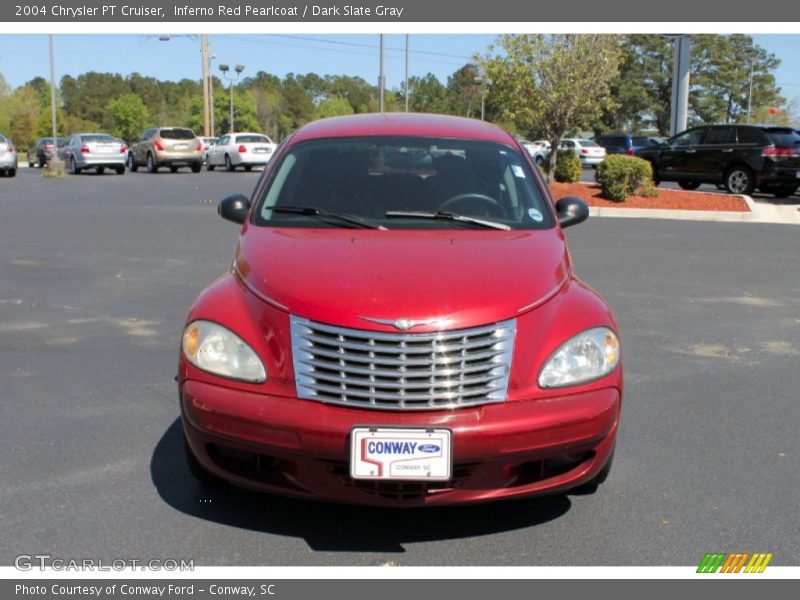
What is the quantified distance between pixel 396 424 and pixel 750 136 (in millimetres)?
19396

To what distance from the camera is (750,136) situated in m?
20.7

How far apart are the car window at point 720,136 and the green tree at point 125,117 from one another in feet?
275

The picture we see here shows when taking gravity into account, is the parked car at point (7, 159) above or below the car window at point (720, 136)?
below

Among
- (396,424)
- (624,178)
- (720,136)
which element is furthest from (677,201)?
(396,424)

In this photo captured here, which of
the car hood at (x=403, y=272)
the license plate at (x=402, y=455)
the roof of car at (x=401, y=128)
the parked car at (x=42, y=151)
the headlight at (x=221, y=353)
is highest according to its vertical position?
the roof of car at (x=401, y=128)

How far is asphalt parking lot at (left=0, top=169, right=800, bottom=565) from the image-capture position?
3.65 meters

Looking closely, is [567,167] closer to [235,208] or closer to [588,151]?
[235,208]

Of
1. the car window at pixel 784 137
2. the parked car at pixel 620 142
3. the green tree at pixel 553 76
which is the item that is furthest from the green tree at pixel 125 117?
the car window at pixel 784 137

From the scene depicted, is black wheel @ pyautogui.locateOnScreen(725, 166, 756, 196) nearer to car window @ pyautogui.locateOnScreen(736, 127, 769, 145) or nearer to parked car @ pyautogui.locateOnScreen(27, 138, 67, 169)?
car window @ pyautogui.locateOnScreen(736, 127, 769, 145)

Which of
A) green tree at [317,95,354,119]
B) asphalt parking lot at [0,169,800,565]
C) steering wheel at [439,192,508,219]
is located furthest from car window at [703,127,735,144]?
green tree at [317,95,354,119]

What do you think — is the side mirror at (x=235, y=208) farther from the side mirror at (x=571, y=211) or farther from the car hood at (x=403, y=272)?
the side mirror at (x=571, y=211)

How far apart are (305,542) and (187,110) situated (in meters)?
108

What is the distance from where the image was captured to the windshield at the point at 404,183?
184 inches

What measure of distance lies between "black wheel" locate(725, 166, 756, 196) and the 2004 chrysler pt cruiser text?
18.3 m
